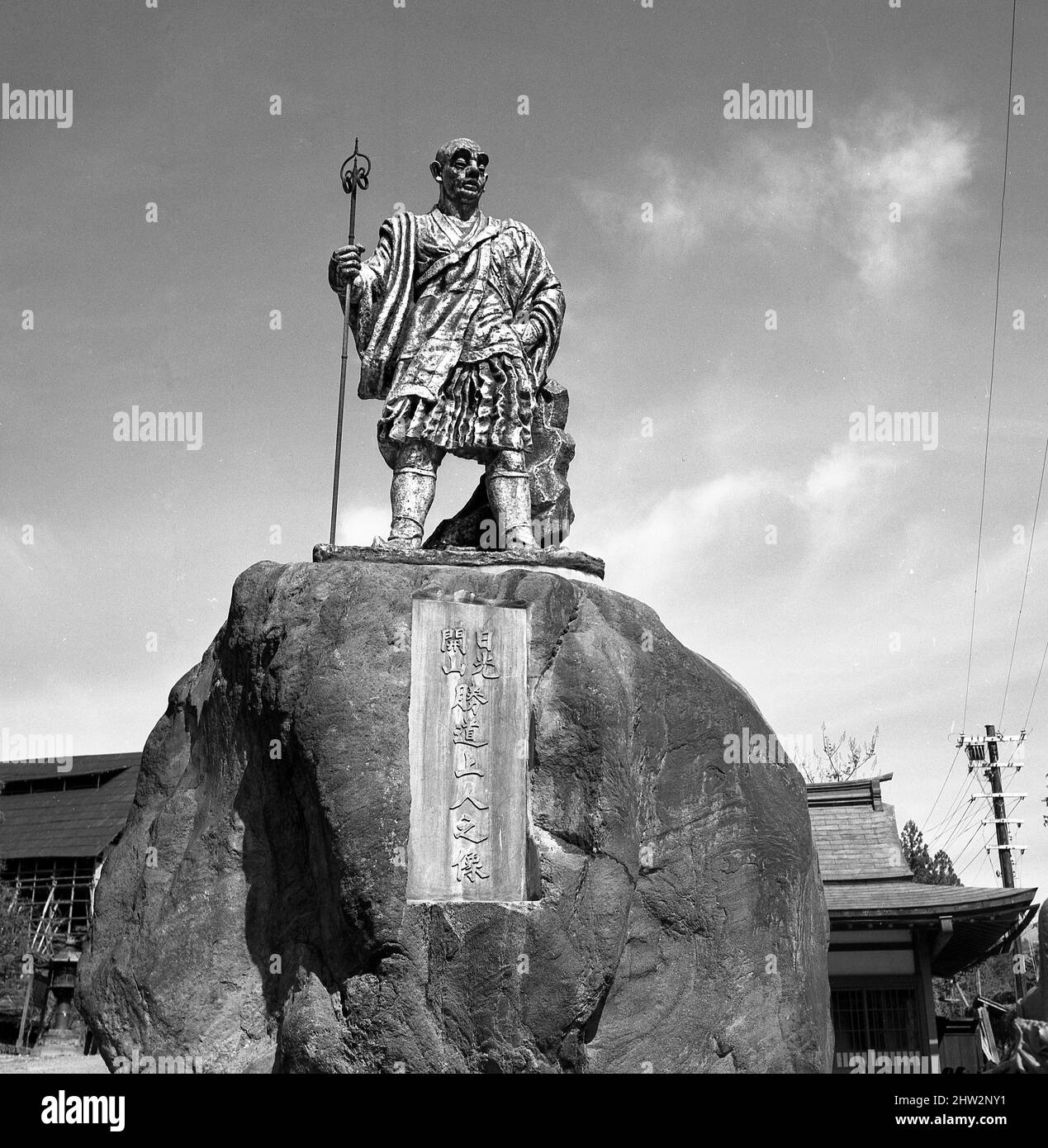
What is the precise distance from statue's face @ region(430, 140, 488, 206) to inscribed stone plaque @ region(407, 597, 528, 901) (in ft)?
10.7

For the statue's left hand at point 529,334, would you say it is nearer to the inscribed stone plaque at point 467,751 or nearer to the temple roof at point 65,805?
the inscribed stone plaque at point 467,751

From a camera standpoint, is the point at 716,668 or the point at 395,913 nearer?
the point at 395,913

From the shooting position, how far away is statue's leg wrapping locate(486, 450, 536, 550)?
24.8 feet

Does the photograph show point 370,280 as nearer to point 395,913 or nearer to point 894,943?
point 395,913

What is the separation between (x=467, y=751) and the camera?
6.22 m

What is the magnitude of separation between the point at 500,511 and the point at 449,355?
1.11 m

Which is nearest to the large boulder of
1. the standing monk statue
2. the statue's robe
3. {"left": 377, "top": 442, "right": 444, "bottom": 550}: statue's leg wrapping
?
{"left": 377, "top": 442, "right": 444, "bottom": 550}: statue's leg wrapping

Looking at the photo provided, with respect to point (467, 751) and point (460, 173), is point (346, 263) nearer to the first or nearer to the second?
point (460, 173)

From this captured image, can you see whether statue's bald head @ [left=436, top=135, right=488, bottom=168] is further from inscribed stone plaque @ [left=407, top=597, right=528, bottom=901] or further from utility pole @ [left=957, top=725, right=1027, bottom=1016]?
utility pole @ [left=957, top=725, right=1027, bottom=1016]

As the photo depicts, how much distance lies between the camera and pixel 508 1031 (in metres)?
5.60

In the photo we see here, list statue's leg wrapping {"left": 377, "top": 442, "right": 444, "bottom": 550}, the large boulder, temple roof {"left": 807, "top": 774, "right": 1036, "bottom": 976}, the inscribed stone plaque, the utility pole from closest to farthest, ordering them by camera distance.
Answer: the large boulder < the inscribed stone plaque < statue's leg wrapping {"left": 377, "top": 442, "right": 444, "bottom": 550} < temple roof {"left": 807, "top": 774, "right": 1036, "bottom": 976} < the utility pole

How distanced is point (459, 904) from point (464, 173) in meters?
5.02

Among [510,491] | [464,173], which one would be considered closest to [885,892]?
[510,491]
